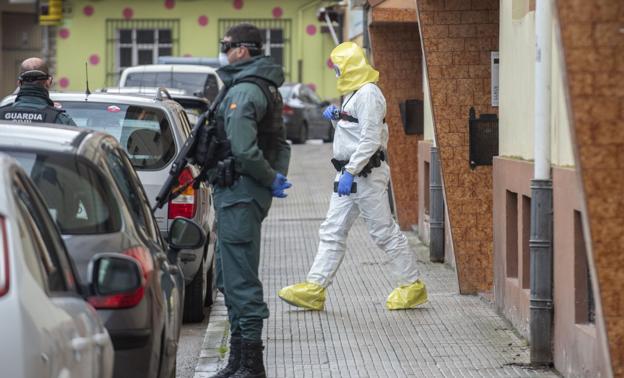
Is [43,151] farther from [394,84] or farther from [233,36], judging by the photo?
[394,84]

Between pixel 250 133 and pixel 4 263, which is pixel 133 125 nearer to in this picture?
pixel 250 133

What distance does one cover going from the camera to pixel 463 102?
12.0m

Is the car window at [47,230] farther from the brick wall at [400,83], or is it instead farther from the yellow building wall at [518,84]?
the brick wall at [400,83]

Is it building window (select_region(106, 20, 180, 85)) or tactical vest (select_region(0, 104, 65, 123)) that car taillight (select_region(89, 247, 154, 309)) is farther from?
building window (select_region(106, 20, 180, 85))

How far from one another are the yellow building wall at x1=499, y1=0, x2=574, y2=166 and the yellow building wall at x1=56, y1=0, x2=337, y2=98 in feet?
104

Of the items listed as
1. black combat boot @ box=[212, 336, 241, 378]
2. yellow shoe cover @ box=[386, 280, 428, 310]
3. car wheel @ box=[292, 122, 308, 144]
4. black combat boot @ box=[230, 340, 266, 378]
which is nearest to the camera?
black combat boot @ box=[230, 340, 266, 378]

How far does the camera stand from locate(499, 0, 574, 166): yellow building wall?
27.3 feet

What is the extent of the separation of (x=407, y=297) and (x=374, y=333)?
1.01 metres

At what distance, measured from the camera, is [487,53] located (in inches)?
475

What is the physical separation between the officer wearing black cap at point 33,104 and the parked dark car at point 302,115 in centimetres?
2499

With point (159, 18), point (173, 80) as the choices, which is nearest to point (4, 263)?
point (173, 80)

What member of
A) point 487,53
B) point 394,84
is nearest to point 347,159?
point 487,53

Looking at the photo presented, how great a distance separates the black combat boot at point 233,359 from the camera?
27.2ft

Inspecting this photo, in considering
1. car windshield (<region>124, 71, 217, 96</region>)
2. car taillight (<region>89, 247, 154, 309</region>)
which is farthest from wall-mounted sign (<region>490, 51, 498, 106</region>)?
car windshield (<region>124, 71, 217, 96</region>)
